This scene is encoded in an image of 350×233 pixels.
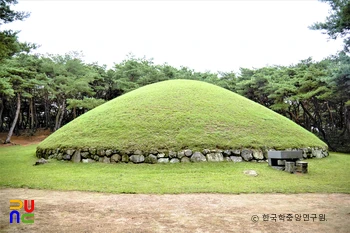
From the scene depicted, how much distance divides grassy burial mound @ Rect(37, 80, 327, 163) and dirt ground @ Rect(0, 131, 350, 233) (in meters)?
4.44

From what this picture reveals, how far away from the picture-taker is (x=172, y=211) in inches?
205

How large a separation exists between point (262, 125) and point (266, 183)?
6.10 metres

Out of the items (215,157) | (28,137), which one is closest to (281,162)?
(215,157)

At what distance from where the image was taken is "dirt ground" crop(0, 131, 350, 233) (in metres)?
4.26

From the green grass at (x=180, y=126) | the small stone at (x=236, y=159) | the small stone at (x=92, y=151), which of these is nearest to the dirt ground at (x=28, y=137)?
the green grass at (x=180, y=126)

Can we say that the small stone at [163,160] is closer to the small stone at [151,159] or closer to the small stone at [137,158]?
the small stone at [151,159]

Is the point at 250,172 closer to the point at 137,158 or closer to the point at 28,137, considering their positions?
the point at 137,158

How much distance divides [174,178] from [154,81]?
21.0 metres

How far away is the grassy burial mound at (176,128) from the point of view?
36.8 feet

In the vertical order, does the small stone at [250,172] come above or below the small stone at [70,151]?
below

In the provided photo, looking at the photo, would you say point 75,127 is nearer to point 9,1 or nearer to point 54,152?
point 54,152

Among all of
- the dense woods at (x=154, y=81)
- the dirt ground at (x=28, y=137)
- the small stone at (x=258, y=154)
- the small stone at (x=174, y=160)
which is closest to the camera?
the small stone at (x=174, y=160)

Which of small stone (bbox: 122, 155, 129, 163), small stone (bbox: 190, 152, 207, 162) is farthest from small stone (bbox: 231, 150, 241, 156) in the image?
small stone (bbox: 122, 155, 129, 163)

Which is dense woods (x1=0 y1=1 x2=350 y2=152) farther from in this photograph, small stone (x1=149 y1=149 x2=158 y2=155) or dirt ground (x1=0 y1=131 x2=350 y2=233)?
dirt ground (x1=0 y1=131 x2=350 y2=233)
